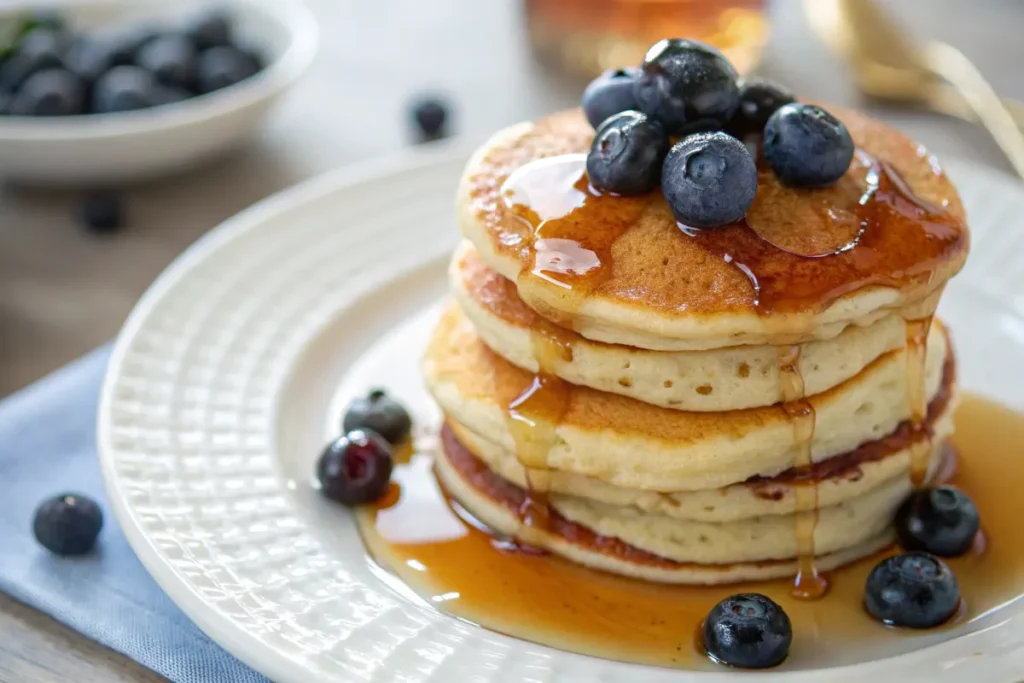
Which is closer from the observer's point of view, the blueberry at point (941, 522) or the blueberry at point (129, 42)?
the blueberry at point (941, 522)

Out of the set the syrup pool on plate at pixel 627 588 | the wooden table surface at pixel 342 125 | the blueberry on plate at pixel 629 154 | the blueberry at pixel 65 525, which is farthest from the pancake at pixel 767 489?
the wooden table surface at pixel 342 125

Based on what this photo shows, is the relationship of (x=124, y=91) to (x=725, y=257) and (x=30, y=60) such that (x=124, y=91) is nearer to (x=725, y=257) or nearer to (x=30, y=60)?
(x=30, y=60)

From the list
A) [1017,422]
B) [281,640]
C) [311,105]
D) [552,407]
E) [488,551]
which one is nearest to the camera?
[281,640]

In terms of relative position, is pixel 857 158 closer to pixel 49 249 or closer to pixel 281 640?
pixel 281 640

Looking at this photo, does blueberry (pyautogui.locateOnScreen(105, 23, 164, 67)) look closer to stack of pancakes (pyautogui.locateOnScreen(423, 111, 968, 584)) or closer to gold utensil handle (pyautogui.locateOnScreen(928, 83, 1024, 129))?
stack of pancakes (pyautogui.locateOnScreen(423, 111, 968, 584))

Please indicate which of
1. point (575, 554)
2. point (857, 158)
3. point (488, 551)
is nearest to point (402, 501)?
point (488, 551)

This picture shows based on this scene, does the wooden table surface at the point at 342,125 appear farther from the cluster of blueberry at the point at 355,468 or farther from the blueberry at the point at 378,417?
the blueberry at the point at 378,417
